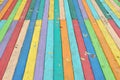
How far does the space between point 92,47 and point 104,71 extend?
690 millimetres

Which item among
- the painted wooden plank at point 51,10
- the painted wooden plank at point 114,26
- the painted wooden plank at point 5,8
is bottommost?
the painted wooden plank at point 5,8

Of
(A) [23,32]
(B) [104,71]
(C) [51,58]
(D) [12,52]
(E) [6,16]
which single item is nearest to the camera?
(B) [104,71]

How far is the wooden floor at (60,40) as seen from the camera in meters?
3.20

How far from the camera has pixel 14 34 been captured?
4336mm

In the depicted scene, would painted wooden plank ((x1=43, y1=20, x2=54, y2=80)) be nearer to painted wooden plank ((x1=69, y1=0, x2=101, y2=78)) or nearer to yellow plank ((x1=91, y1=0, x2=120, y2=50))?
painted wooden plank ((x1=69, y1=0, x2=101, y2=78))

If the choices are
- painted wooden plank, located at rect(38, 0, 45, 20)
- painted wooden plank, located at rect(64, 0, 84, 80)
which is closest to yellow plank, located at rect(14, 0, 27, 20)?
painted wooden plank, located at rect(38, 0, 45, 20)

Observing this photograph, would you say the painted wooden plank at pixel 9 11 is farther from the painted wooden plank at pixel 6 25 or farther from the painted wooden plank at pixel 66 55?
the painted wooden plank at pixel 66 55

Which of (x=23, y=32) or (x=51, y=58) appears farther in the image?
(x=23, y=32)

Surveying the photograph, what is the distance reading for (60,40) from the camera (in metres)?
4.02

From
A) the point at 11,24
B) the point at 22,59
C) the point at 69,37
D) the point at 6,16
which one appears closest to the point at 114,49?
the point at 69,37

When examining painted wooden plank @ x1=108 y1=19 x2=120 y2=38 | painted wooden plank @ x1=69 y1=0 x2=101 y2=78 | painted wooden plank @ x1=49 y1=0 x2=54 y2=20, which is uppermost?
painted wooden plank @ x1=69 y1=0 x2=101 y2=78

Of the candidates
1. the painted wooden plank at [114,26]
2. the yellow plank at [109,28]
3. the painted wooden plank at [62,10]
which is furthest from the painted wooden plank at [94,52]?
the painted wooden plank at [62,10]

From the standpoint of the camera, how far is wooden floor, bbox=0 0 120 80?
3.20 meters

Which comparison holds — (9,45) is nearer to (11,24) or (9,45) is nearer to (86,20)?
(11,24)
